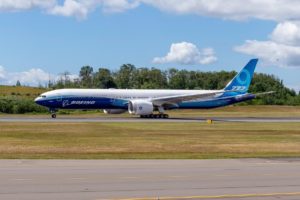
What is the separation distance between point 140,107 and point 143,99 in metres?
2.77

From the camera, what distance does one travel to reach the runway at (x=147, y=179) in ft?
46.6

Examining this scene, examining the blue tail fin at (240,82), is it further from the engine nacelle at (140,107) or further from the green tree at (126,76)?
the green tree at (126,76)

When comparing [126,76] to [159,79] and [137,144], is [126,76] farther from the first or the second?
[137,144]

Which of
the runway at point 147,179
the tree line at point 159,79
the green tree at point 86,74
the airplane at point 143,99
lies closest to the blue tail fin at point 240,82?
the airplane at point 143,99

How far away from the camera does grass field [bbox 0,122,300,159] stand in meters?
27.9

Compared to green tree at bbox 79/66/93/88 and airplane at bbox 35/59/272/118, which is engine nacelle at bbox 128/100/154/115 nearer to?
airplane at bbox 35/59/272/118

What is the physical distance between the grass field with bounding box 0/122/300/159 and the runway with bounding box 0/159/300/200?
4404 millimetres

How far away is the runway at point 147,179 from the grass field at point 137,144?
14.5 ft

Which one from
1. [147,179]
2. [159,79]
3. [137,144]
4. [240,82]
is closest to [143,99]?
[240,82]

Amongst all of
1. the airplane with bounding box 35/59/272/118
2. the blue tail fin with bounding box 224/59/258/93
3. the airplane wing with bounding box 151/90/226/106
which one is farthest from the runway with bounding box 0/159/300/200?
the blue tail fin with bounding box 224/59/258/93

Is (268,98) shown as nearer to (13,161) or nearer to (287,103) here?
(287,103)

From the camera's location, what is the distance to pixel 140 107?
6731 centimetres

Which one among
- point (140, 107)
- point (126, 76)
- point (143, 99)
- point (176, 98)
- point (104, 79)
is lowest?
point (140, 107)

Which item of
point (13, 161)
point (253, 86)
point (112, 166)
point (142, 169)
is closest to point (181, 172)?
point (142, 169)
